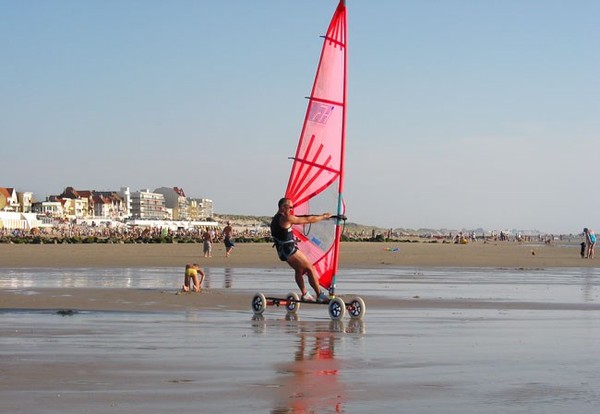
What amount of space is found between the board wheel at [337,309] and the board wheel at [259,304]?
47.2 inches

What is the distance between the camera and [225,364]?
9344mm

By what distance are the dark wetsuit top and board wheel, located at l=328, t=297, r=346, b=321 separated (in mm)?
1123

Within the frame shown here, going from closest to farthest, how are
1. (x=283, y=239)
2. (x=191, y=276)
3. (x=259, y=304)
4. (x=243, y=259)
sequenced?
(x=283, y=239)
(x=259, y=304)
(x=191, y=276)
(x=243, y=259)

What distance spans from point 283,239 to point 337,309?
1.43 meters

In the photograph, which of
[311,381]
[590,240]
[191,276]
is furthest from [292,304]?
[590,240]

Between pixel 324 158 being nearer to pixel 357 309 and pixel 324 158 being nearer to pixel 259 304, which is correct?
pixel 259 304

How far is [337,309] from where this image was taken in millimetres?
14383

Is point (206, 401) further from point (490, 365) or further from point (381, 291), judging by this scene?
point (381, 291)

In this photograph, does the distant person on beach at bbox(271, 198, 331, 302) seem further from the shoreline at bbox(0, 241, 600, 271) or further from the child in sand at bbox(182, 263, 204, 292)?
the shoreline at bbox(0, 241, 600, 271)

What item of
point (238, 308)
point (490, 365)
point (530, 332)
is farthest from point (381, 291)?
point (490, 365)

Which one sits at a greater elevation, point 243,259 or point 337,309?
point 243,259

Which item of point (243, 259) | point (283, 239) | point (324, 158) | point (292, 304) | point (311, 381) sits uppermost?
point (324, 158)

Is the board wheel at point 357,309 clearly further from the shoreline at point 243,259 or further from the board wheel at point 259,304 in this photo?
the shoreline at point 243,259

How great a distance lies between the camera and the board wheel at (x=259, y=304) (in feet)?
49.8
